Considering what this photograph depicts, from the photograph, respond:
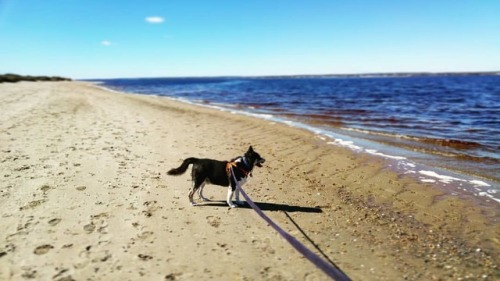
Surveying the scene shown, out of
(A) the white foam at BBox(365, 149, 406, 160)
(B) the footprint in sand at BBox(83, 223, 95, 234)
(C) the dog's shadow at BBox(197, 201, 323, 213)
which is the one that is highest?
(B) the footprint in sand at BBox(83, 223, 95, 234)

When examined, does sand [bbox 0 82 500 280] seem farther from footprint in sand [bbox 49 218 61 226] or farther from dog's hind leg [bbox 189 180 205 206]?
dog's hind leg [bbox 189 180 205 206]

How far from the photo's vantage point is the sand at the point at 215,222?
4211mm

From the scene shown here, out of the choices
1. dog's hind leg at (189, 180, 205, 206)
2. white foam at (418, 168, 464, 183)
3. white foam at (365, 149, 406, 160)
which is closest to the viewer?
dog's hind leg at (189, 180, 205, 206)

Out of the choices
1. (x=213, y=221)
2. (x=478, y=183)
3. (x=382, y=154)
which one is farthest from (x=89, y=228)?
(x=382, y=154)

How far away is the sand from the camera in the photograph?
4211 millimetres

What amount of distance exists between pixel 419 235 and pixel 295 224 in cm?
196

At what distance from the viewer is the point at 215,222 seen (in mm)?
5586

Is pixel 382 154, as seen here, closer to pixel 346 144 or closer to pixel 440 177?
pixel 346 144

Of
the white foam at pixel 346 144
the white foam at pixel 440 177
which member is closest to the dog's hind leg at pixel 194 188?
the white foam at pixel 440 177

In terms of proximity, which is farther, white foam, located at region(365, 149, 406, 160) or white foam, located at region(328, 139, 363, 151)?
white foam, located at region(328, 139, 363, 151)

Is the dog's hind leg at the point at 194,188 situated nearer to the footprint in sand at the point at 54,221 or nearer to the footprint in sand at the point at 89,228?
the footprint in sand at the point at 89,228

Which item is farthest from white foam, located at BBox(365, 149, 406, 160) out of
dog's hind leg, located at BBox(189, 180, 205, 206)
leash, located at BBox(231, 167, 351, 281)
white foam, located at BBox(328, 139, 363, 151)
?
dog's hind leg, located at BBox(189, 180, 205, 206)

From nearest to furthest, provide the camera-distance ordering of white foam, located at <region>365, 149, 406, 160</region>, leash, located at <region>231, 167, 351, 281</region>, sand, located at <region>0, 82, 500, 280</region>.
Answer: leash, located at <region>231, 167, 351, 281</region>, sand, located at <region>0, 82, 500, 280</region>, white foam, located at <region>365, 149, 406, 160</region>

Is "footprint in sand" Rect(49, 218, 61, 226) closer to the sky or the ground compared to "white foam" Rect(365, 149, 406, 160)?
closer to the sky
